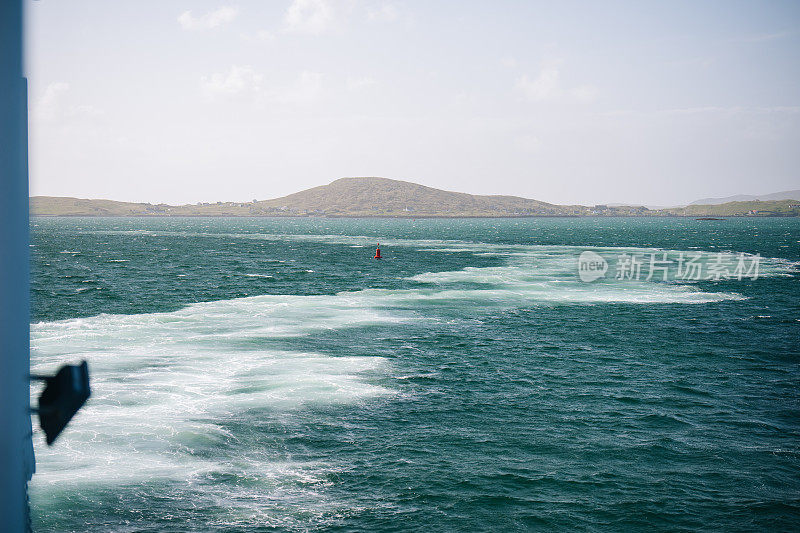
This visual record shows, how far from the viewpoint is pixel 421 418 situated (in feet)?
74.1

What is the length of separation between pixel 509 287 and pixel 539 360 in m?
29.8

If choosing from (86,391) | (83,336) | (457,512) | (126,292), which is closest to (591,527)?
(457,512)

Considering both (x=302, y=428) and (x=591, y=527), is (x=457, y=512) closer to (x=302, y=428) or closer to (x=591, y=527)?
(x=591, y=527)

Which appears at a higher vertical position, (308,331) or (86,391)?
(86,391)

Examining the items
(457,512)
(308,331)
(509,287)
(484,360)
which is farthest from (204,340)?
(509,287)

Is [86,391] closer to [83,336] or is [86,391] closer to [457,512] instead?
[457,512]

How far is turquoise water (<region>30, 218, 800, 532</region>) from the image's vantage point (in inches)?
620

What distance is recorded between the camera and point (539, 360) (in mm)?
32219

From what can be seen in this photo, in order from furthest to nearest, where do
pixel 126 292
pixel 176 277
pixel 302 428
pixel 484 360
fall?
pixel 176 277 → pixel 126 292 → pixel 484 360 → pixel 302 428

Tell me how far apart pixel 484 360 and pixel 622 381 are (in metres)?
6.72

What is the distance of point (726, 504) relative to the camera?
16.3 metres

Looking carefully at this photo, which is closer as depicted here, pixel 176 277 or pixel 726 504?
pixel 726 504

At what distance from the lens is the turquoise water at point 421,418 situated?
51.6 feet

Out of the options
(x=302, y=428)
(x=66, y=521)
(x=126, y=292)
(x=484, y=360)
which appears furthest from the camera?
(x=126, y=292)
